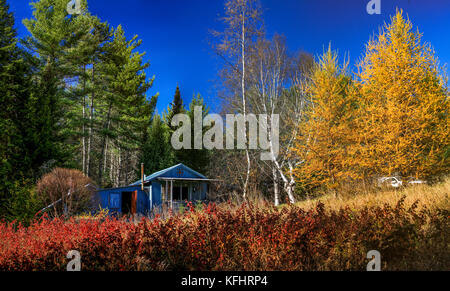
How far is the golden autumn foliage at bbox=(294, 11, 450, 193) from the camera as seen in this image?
10.3 metres

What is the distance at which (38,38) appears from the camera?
21359mm

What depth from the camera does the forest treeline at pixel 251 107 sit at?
1073 centimetres

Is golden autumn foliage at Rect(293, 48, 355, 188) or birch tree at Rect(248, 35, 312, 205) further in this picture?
birch tree at Rect(248, 35, 312, 205)

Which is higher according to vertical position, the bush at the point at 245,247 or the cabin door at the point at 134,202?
the bush at the point at 245,247

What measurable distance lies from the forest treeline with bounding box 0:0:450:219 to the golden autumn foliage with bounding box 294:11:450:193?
0.05 metres

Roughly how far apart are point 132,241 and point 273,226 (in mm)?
2116

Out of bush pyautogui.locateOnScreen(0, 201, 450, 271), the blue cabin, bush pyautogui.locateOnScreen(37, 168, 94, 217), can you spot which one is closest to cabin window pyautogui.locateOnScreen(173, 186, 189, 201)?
the blue cabin

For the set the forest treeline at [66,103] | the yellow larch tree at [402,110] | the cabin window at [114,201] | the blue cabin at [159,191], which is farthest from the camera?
the blue cabin at [159,191]

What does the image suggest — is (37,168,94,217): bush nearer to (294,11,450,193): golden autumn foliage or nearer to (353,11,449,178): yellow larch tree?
(294,11,450,193): golden autumn foliage

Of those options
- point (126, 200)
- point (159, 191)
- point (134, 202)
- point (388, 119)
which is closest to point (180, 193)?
point (159, 191)

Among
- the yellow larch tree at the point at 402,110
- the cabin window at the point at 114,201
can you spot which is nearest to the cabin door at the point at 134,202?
the cabin window at the point at 114,201

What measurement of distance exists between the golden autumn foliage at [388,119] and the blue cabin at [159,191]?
38.6 ft

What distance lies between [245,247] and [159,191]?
1907 centimetres

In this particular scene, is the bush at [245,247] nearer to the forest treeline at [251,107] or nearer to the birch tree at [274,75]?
the forest treeline at [251,107]
